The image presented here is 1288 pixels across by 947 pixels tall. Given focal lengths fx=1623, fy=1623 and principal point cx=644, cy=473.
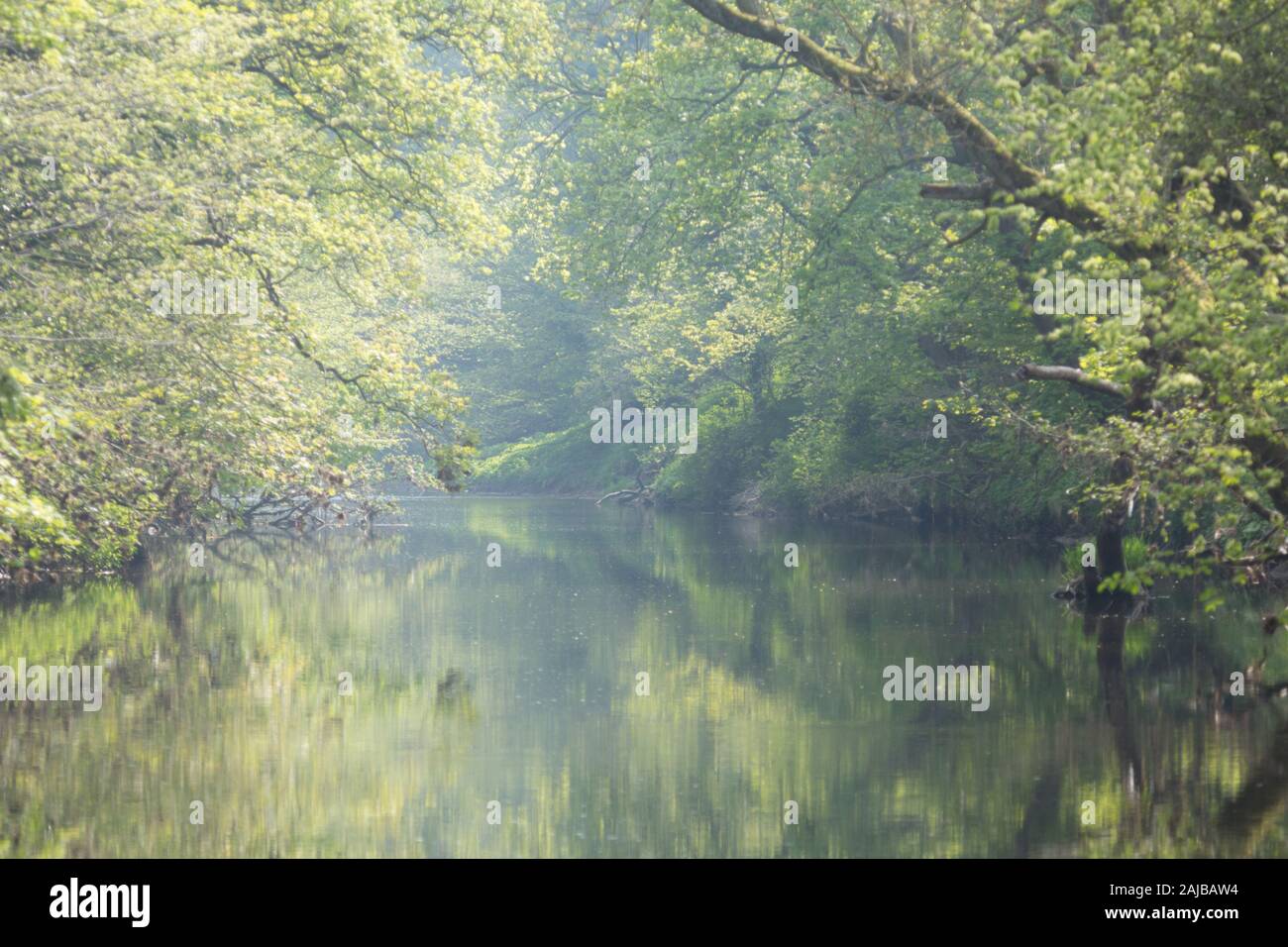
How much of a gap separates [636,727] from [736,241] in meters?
30.4

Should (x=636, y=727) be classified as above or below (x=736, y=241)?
below

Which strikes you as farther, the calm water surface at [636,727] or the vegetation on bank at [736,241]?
the vegetation on bank at [736,241]

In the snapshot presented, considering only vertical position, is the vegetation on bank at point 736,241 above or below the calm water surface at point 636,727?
above

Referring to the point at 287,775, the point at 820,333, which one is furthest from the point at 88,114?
the point at 820,333

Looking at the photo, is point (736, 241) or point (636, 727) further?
point (736, 241)

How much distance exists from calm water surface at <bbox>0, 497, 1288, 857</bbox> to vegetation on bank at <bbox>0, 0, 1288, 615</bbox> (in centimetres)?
142

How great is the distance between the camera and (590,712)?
1396cm

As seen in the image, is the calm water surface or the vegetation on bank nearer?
the calm water surface

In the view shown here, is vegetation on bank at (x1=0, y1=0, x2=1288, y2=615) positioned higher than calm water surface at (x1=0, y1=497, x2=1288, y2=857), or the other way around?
vegetation on bank at (x1=0, y1=0, x2=1288, y2=615)

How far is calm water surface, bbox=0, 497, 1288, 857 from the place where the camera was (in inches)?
383

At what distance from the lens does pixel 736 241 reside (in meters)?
42.4

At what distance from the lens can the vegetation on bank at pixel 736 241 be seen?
41.7 ft

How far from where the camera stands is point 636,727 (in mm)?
13258

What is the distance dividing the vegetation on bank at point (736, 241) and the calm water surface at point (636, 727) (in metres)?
1.42
